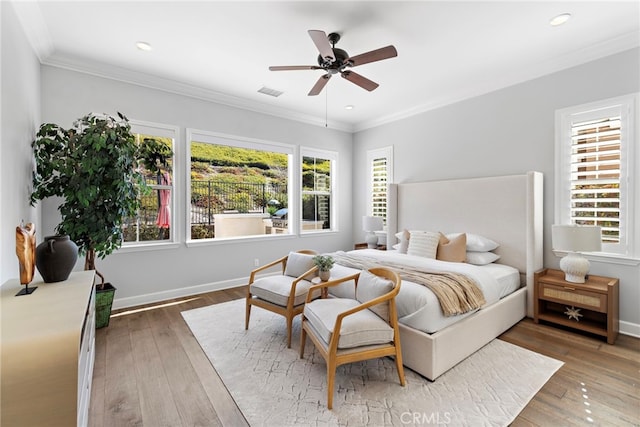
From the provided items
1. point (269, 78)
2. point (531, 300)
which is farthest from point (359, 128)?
point (531, 300)

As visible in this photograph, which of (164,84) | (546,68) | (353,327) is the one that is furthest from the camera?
(164,84)

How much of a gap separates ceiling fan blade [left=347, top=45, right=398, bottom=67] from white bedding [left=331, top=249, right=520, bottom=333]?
1958mm

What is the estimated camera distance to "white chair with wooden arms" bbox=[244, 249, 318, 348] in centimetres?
268

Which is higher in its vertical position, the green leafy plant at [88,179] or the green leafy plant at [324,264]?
the green leafy plant at [88,179]

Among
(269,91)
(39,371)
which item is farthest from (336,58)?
(39,371)

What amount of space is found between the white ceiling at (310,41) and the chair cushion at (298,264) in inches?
88.1

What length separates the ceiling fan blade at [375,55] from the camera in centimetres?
240

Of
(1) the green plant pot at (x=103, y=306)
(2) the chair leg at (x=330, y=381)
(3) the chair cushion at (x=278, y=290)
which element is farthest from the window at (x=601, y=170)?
(1) the green plant pot at (x=103, y=306)

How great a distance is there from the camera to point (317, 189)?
230 inches

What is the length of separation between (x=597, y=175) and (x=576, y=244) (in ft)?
2.89

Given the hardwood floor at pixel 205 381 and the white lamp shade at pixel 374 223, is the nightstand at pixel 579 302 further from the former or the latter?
the white lamp shade at pixel 374 223

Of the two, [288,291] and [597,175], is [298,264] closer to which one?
[288,291]

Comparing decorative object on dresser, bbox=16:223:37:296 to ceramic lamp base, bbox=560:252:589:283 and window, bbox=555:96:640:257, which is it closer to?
ceramic lamp base, bbox=560:252:589:283

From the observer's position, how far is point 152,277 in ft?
12.8
